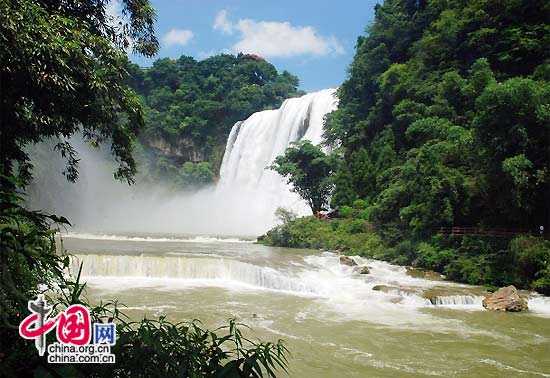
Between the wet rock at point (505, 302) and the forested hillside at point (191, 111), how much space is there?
36.9 meters

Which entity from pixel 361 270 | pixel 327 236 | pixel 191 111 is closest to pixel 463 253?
pixel 361 270

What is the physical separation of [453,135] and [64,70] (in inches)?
588

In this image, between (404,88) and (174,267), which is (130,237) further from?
(404,88)

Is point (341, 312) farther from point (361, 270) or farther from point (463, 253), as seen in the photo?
point (463, 253)

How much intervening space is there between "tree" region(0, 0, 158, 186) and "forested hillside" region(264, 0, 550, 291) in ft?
33.7

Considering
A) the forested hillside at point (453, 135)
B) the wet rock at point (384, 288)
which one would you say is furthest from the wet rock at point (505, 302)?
the wet rock at point (384, 288)

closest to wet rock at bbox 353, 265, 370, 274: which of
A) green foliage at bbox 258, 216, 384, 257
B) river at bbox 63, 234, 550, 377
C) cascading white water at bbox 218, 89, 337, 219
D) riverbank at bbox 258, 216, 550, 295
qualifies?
river at bbox 63, 234, 550, 377

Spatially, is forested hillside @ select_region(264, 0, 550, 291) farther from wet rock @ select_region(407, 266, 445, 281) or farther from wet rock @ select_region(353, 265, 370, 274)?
wet rock @ select_region(353, 265, 370, 274)

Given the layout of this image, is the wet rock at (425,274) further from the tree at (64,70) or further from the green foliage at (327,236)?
the tree at (64,70)

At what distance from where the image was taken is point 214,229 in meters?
34.8

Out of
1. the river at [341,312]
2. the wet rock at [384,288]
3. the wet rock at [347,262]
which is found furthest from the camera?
the wet rock at [347,262]

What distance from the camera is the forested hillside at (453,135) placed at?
1262cm

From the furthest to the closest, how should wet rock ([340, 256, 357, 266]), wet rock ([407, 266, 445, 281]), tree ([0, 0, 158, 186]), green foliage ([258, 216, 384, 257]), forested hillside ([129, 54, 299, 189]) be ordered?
forested hillside ([129, 54, 299, 189])
green foliage ([258, 216, 384, 257])
wet rock ([340, 256, 357, 266])
wet rock ([407, 266, 445, 281])
tree ([0, 0, 158, 186])

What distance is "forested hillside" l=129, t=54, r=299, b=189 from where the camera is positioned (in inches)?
1919
